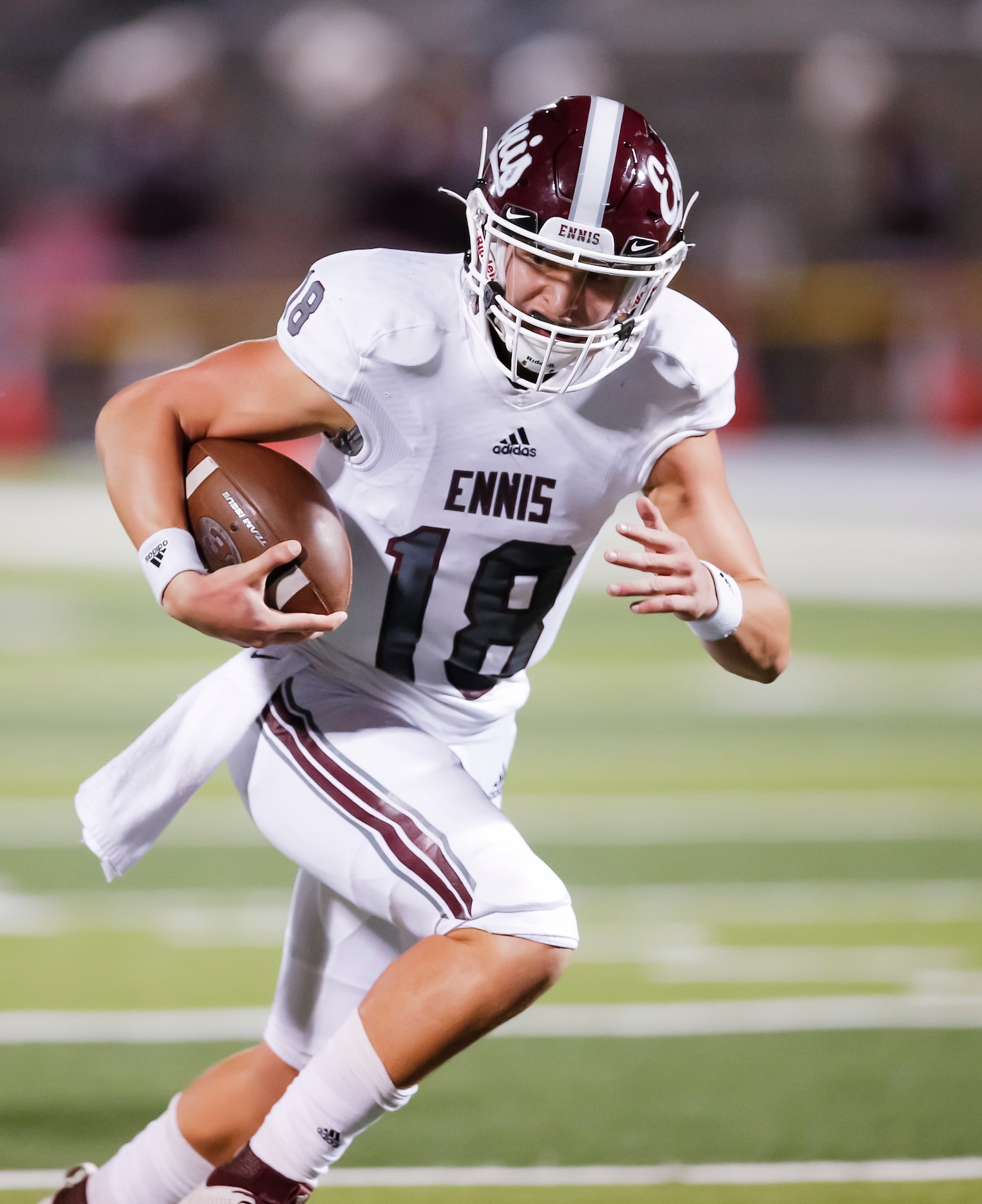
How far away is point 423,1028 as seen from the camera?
7.28 feet

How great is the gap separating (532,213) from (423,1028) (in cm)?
109

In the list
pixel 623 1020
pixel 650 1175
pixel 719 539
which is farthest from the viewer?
pixel 623 1020

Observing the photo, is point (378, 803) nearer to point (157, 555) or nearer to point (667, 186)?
point (157, 555)

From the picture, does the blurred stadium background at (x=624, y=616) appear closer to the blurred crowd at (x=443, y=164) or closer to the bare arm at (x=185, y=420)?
the blurred crowd at (x=443, y=164)

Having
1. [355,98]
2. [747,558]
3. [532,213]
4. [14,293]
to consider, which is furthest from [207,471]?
[355,98]

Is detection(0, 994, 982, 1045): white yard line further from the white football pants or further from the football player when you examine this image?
the white football pants

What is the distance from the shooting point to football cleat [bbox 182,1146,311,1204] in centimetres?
225

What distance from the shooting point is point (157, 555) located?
7.77ft

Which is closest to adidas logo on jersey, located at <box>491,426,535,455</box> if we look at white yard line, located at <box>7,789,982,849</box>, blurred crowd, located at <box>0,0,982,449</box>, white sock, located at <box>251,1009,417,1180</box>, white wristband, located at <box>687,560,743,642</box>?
white wristband, located at <box>687,560,743,642</box>

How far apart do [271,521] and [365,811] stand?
0.42m

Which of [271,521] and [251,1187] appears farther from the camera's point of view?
[271,521]

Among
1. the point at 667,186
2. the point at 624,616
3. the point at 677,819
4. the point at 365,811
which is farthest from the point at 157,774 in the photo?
the point at 624,616

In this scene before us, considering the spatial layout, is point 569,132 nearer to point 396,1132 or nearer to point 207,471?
point 207,471

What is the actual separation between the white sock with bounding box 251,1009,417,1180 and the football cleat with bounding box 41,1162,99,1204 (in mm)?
468
